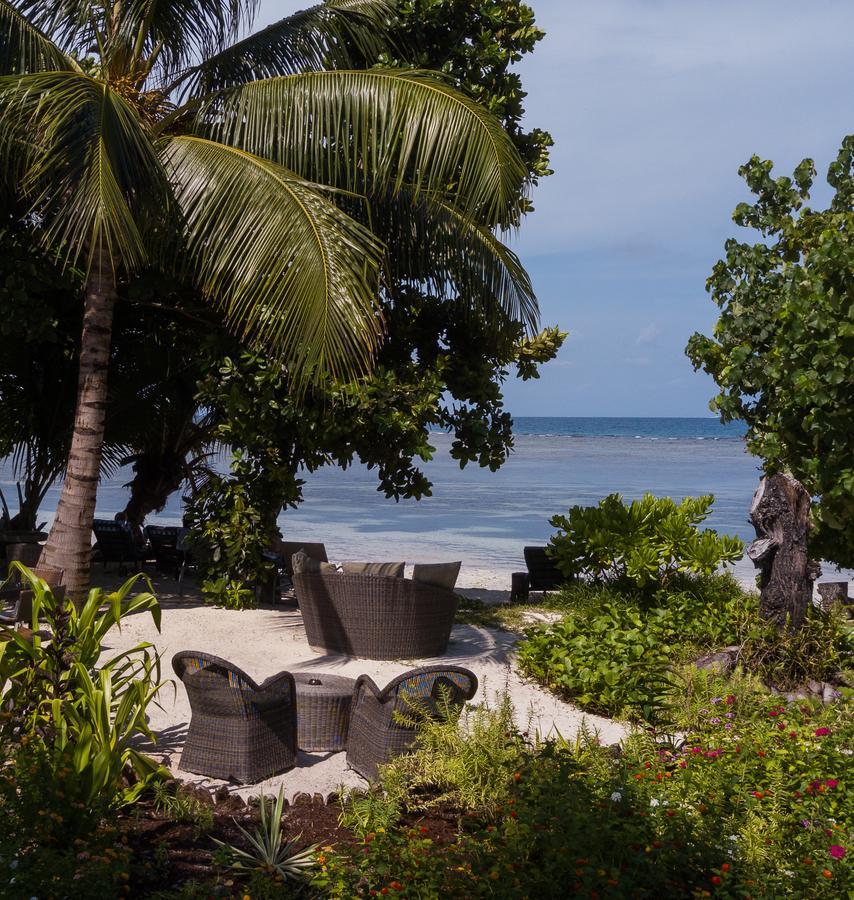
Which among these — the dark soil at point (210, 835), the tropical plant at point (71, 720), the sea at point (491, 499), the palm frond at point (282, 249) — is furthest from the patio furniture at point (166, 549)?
the dark soil at point (210, 835)

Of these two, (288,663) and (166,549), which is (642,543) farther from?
(166,549)

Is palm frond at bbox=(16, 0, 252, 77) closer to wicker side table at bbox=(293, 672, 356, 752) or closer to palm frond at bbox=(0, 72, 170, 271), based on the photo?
palm frond at bbox=(0, 72, 170, 271)

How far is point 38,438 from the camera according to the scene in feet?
36.1

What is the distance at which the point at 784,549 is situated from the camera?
7.87 metres

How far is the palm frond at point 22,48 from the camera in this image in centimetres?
868

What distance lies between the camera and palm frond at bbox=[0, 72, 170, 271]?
6.72 m

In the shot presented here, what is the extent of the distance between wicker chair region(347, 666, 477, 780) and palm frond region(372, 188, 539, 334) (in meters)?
5.08

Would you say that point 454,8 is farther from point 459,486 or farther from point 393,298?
point 459,486

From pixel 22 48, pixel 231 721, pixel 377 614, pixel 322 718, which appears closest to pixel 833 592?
pixel 377 614

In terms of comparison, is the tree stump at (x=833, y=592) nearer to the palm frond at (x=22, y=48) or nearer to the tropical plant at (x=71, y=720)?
the tropical plant at (x=71, y=720)

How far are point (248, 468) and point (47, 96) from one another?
4235 millimetres

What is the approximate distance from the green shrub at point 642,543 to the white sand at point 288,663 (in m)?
1.26

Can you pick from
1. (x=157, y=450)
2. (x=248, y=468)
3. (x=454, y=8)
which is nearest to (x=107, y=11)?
(x=454, y=8)

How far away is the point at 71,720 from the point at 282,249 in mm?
4114
